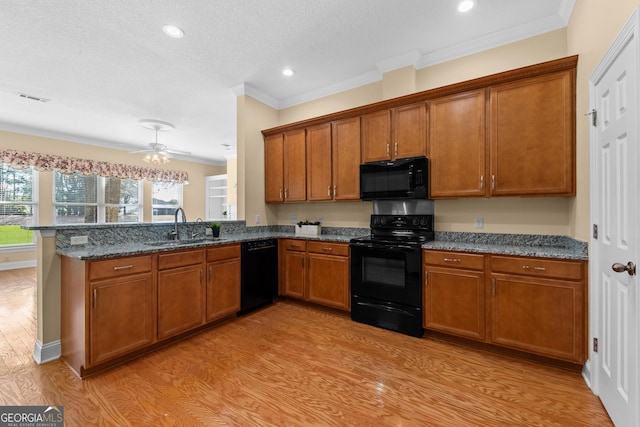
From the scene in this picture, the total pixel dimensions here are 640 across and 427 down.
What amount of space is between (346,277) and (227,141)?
5222mm

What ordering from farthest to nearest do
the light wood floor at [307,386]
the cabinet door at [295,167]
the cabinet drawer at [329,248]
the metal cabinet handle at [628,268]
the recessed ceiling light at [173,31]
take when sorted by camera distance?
1. the cabinet door at [295,167]
2. the cabinet drawer at [329,248]
3. the recessed ceiling light at [173,31]
4. the light wood floor at [307,386]
5. the metal cabinet handle at [628,268]

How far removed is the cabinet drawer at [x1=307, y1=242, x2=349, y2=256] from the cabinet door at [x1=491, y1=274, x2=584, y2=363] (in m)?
1.49

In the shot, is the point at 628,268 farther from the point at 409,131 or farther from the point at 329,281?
the point at 329,281

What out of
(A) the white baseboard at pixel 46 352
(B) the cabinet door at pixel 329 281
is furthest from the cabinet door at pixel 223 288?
(A) the white baseboard at pixel 46 352

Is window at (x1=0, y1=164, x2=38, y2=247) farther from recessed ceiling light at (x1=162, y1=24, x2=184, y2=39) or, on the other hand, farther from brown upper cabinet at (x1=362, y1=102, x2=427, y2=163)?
brown upper cabinet at (x1=362, y1=102, x2=427, y2=163)

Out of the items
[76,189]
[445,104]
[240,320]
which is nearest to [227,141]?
[76,189]

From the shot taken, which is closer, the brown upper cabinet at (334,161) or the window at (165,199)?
the brown upper cabinet at (334,161)

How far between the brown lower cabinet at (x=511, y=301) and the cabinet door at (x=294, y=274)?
60.3 inches

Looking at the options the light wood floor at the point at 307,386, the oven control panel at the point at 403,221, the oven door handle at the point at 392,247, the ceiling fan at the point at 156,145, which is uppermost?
the ceiling fan at the point at 156,145

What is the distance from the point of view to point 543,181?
2.43 metres

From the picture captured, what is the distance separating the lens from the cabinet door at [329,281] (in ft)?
10.7

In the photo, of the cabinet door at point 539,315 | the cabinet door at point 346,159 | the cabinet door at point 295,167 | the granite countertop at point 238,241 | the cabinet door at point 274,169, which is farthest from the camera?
the cabinet door at point 274,169

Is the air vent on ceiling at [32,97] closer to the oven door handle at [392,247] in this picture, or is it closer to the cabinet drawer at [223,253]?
the cabinet drawer at [223,253]

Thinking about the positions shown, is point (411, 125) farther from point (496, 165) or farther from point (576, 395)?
point (576, 395)
